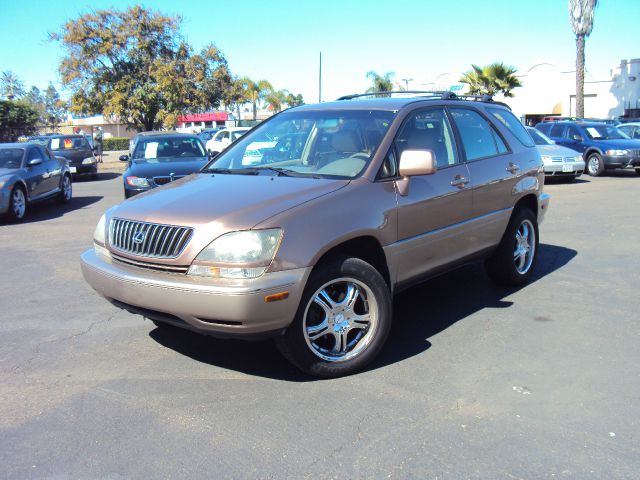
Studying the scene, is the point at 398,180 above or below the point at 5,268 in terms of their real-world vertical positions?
above

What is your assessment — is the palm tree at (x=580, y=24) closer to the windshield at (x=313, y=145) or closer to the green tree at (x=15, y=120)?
the windshield at (x=313, y=145)

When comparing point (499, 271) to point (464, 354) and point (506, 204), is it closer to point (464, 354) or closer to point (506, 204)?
point (506, 204)

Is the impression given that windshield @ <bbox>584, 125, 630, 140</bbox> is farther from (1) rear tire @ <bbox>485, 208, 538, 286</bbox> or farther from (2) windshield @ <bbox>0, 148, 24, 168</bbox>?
(2) windshield @ <bbox>0, 148, 24, 168</bbox>

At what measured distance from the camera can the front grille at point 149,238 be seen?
3.68 metres

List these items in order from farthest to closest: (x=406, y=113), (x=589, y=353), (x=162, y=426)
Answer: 1. (x=406, y=113)
2. (x=589, y=353)
3. (x=162, y=426)

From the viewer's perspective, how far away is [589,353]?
173 inches

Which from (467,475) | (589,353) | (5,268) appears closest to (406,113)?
(589,353)

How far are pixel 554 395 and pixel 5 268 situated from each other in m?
6.48

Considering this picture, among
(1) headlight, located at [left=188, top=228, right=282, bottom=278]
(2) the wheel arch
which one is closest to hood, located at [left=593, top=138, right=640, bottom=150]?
(2) the wheel arch

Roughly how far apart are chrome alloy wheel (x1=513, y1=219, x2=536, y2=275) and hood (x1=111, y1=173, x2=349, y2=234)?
8.66 ft

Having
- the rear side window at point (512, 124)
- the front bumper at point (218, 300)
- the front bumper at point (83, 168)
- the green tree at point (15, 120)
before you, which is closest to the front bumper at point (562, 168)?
the rear side window at point (512, 124)

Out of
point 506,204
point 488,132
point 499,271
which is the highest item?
point 488,132

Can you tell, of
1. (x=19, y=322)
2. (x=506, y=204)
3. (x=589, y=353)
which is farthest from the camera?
(x=506, y=204)

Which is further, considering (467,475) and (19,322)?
(19,322)
